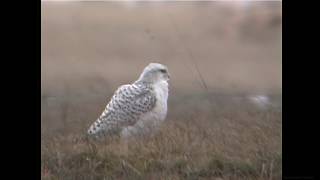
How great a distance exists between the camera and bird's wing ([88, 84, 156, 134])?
220 inches

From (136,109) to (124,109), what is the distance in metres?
0.09

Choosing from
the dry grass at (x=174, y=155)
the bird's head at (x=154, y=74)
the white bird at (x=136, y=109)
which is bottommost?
the dry grass at (x=174, y=155)

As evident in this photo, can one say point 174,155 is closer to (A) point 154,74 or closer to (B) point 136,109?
(B) point 136,109

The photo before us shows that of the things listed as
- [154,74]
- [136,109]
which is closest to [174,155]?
[136,109]

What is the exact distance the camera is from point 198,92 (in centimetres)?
640

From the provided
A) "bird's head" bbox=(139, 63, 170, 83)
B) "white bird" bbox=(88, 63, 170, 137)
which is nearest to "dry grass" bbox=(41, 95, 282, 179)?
"white bird" bbox=(88, 63, 170, 137)

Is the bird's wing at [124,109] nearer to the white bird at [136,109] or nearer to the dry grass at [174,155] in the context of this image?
the white bird at [136,109]

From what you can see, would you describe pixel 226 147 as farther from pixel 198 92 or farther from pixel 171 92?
pixel 171 92

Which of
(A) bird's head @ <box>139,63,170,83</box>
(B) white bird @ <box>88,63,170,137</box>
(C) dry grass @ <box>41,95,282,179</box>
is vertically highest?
(A) bird's head @ <box>139,63,170,83</box>

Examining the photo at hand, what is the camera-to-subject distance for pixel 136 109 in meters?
5.64

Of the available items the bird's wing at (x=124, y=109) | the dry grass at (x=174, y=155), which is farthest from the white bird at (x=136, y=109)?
the dry grass at (x=174, y=155)

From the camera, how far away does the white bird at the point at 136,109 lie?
5.59 meters

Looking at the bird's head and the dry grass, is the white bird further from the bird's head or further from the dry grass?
the dry grass
